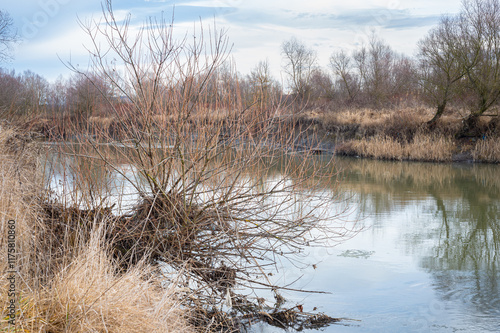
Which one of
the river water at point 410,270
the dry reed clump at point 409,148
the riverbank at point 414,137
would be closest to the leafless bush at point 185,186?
the river water at point 410,270

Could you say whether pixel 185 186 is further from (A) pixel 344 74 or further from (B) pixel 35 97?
(A) pixel 344 74

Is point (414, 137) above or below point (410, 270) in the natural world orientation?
above

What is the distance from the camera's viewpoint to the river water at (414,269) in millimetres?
4672

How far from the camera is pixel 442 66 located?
18.8 meters

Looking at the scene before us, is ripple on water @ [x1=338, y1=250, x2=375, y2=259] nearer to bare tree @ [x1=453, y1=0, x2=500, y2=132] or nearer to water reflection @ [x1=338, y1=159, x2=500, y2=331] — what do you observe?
water reflection @ [x1=338, y1=159, x2=500, y2=331]

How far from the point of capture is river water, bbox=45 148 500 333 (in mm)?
4672

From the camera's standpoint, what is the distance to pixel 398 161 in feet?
59.5

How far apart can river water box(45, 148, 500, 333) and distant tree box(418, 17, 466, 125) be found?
8903 mm

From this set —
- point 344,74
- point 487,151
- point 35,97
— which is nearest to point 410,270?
point 35,97

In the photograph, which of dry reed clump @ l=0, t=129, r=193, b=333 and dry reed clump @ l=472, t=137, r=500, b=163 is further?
dry reed clump @ l=472, t=137, r=500, b=163

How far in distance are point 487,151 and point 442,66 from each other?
408 cm

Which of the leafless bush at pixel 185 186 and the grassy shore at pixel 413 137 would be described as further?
the grassy shore at pixel 413 137

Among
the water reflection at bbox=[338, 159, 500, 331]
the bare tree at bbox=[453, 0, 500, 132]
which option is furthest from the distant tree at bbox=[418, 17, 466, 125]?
the water reflection at bbox=[338, 159, 500, 331]

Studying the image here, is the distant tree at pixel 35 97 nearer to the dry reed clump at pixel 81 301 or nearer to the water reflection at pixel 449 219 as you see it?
the dry reed clump at pixel 81 301
